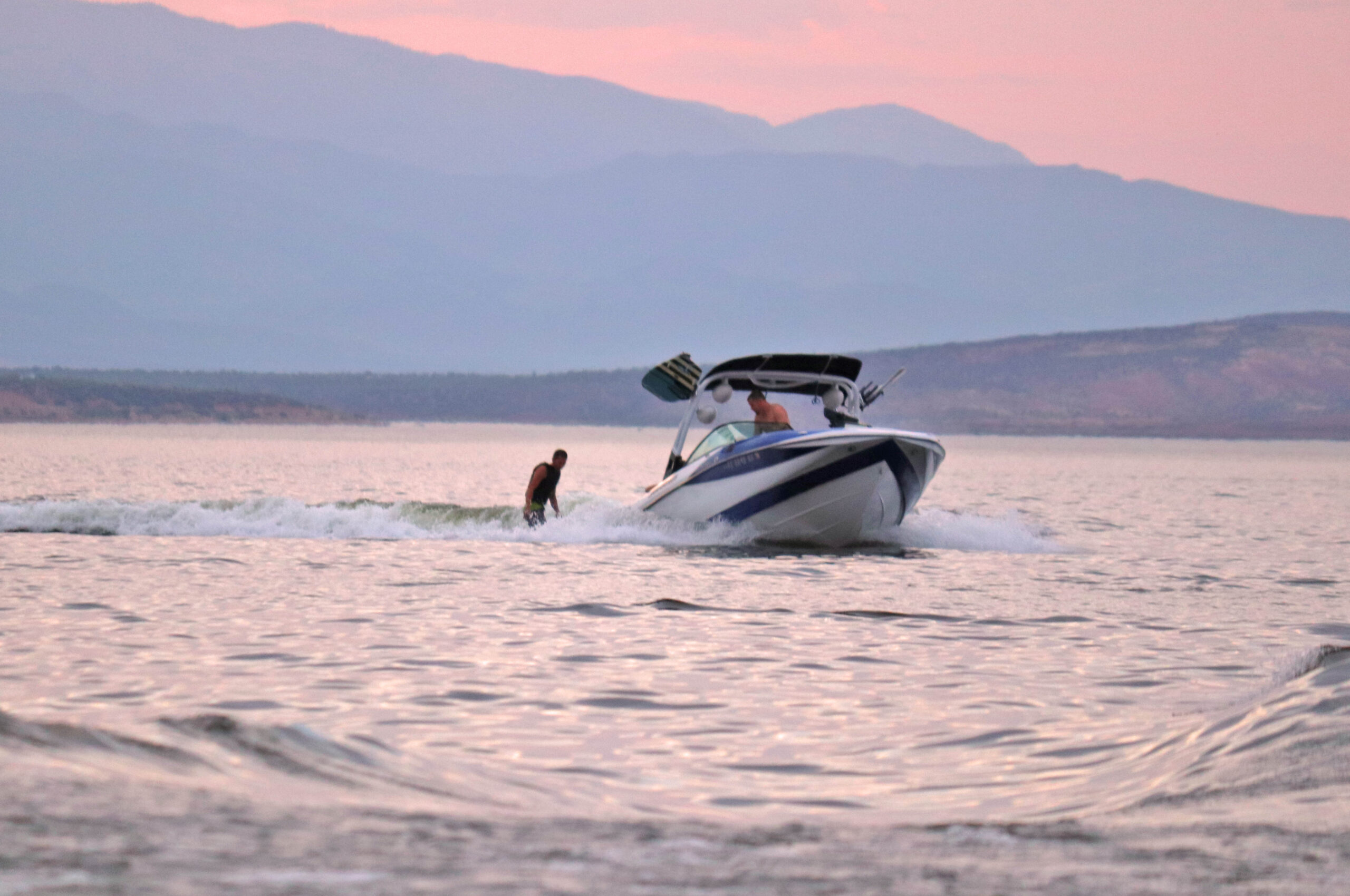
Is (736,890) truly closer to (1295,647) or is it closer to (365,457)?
(1295,647)

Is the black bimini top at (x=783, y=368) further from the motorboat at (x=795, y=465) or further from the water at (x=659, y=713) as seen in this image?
the water at (x=659, y=713)

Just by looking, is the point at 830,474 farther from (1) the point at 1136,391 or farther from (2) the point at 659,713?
(1) the point at 1136,391

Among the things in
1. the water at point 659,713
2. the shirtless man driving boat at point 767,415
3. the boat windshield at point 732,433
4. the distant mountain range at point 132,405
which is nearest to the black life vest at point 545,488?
the water at point 659,713

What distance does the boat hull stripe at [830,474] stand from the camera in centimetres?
2248

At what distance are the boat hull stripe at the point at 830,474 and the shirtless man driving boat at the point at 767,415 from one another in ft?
3.38

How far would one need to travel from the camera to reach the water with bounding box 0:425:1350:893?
5.74 m

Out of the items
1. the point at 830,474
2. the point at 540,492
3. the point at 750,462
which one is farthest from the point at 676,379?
the point at 830,474

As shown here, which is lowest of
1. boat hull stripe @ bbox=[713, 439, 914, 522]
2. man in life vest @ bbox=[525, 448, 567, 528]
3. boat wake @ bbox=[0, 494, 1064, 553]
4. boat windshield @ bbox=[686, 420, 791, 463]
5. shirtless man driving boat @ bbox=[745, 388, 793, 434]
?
boat wake @ bbox=[0, 494, 1064, 553]

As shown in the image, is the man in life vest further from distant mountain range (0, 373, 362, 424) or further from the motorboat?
distant mountain range (0, 373, 362, 424)

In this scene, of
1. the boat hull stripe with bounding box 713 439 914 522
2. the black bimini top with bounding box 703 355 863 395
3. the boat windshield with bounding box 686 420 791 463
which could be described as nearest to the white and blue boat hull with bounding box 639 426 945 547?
the boat hull stripe with bounding box 713 439 914 522

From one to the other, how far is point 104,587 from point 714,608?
20.9 feet

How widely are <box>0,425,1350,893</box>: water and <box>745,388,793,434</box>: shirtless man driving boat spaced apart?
1.68 meters

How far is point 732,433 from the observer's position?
77.8ft

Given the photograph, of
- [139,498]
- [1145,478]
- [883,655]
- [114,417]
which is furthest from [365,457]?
[114,417]
